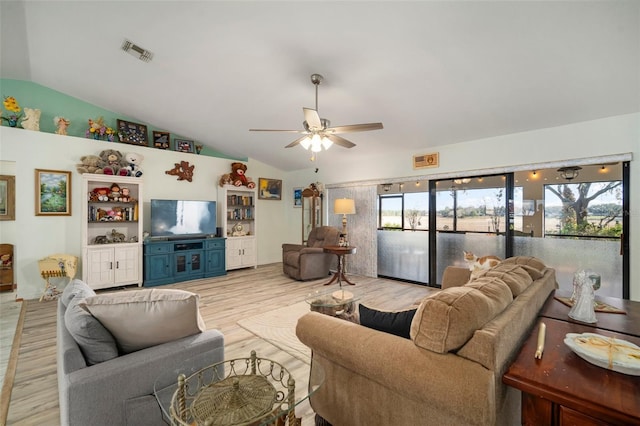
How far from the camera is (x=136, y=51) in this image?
3.19m

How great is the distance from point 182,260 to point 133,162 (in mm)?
1972

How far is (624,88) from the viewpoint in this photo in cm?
284

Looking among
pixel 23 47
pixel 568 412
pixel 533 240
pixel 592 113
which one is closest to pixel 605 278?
pixel 533 240

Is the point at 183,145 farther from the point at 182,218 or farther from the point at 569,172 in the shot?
the point at 569,172

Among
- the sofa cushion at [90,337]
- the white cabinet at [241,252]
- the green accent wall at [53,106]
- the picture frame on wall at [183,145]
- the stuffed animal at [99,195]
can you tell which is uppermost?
the green accent wall at [53,106]

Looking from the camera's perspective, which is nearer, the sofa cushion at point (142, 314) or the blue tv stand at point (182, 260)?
the sofa cushion at point (142, 314)

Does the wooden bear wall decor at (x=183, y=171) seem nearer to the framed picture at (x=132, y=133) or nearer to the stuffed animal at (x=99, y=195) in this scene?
the framed picture at (x=132, y=133)

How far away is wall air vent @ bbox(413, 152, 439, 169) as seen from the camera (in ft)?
15.4

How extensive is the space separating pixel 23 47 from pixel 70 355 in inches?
171

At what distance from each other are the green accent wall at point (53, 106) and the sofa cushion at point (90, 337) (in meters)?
4.78

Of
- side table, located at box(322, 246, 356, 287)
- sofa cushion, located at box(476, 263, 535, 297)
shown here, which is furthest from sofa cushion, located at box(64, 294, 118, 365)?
side table, located at box(322, 246, 356, 287)

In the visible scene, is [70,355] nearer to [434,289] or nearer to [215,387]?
[215,387]

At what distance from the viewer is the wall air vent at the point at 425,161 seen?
15.4 ft

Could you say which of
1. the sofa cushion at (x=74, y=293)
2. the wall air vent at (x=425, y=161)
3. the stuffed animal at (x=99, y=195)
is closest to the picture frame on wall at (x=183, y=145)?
the stuffed animal at (x=99, y=195)
